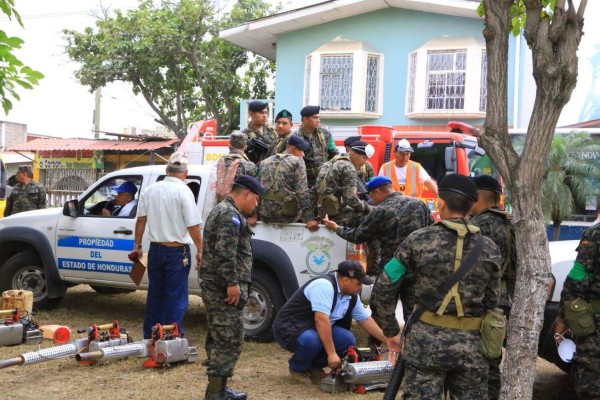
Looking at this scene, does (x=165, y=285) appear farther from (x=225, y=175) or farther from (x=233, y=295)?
(x=233, y=295)

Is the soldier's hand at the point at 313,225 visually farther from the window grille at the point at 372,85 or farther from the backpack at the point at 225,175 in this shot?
the window grille at the point at 372,85

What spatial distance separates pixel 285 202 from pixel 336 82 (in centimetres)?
1261

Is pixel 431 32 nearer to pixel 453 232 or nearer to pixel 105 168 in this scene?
pixel 105 168

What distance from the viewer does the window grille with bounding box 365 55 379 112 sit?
757 inches

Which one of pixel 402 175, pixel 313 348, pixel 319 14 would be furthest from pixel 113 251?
pixel 319 14

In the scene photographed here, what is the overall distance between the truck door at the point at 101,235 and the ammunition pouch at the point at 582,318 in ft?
15.2

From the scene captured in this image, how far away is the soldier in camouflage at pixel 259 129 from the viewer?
825 cm

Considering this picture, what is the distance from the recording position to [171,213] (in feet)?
21.7

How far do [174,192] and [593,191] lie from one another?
10.1 m

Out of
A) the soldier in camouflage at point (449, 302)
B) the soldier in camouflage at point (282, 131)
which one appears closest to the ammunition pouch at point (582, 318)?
the soldier in camouflage at point (449, 302)

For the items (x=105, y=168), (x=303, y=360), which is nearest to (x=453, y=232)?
(x=303, y=360)

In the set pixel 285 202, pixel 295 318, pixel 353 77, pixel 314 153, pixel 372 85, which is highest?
pixel 353 77

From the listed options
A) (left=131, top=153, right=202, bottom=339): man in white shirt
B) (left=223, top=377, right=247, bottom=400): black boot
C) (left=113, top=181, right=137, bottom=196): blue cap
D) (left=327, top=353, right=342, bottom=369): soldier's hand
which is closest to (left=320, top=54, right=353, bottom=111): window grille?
(left=113, top=181, right=137, bottom=196): blue cap

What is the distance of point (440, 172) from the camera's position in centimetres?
1087
